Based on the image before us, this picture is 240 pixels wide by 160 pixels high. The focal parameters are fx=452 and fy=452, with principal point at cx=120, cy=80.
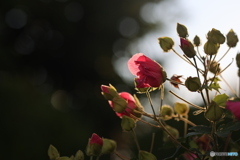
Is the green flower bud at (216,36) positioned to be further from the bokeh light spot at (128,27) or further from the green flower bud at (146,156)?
the bokeh light spot at (128,27)

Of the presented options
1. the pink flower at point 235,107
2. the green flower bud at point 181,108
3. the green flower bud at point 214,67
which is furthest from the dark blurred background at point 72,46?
the pink flower at point 235,107

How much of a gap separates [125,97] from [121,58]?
545 centimetres

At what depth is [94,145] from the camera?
1.89ft

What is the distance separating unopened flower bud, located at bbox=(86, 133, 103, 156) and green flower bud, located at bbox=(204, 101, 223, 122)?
0.16 metres

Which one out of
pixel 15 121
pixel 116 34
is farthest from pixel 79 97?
pixel 15 121

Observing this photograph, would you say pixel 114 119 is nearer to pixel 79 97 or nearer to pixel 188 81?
pixel 79 97

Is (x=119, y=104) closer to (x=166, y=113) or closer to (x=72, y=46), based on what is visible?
(x=166, y=113)

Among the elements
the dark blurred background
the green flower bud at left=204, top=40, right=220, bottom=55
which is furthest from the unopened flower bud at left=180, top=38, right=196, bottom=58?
the dark blurred background

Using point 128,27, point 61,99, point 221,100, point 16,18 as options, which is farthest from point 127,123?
point 128,27

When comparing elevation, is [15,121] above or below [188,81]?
below

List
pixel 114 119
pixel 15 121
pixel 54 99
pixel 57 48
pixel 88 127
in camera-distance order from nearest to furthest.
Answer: pixel 15 121 → pixel 88 127 → pixel 54 99 → pixel 114 119 → pixel 57 48

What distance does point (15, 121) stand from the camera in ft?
12.9

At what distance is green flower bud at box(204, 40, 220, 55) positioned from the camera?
1.77ft

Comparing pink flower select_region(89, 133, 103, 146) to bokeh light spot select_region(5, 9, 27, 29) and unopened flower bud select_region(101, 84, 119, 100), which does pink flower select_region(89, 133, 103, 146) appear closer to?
unopened flower bud select_region(101, 84, 119, 100)
